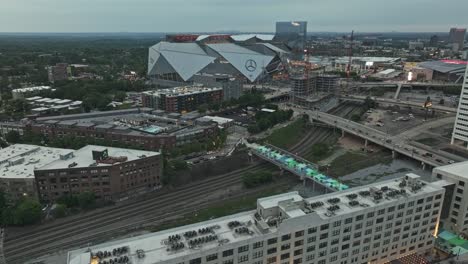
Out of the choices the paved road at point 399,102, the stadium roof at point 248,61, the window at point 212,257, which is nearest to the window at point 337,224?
the window at point 212,257

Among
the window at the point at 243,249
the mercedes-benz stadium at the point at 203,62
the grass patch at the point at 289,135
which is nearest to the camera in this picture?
the window at the point at 243,249

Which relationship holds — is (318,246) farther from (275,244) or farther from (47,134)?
(47,134)

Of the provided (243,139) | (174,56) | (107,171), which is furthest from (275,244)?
(174,56)

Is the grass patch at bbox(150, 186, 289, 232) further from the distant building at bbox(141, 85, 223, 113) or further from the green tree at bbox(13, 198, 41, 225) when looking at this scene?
the distant building at bbox(141, 85, 223, 113)

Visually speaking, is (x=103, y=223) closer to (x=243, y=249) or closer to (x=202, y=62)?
(x=243, y=249)

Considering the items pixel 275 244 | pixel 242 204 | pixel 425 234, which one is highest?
pixel 275 244

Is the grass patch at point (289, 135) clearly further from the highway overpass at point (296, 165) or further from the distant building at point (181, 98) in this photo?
the distant building at point (181, 98)

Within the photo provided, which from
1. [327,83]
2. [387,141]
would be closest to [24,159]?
[387,141]
